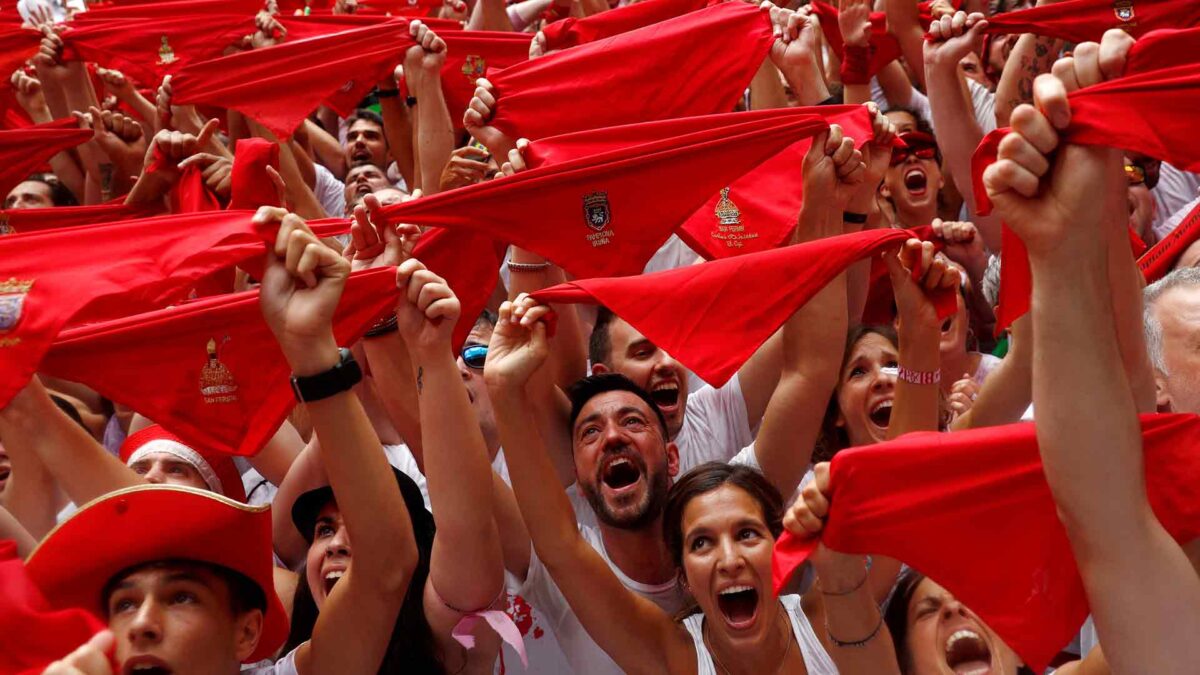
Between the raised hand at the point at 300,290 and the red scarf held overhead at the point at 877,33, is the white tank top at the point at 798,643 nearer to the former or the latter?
the raised hand at the point at 300,290

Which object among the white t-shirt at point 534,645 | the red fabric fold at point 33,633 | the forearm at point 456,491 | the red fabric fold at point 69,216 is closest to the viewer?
the red fabric fold at point 33,633

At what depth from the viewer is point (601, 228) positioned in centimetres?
402

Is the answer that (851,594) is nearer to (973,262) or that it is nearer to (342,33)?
(973,262)

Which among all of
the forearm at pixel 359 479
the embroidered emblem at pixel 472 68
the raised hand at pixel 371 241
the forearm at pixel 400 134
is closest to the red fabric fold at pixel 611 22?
the embroidered emblem at pixel 472 68

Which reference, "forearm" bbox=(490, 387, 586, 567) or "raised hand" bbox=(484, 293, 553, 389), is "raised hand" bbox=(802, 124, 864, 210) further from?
"forearm" bbox=(490, 387, 586, 567)

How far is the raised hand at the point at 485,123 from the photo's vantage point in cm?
471

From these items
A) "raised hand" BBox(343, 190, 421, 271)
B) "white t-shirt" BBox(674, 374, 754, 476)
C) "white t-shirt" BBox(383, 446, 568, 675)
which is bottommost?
"white t-shirt" BBox(383, 446, 568, 675)

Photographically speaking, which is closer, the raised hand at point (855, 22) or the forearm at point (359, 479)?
the forearm at point (359, 479)

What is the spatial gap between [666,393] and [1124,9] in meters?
1.97

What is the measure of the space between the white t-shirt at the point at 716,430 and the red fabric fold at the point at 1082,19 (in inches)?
59.0

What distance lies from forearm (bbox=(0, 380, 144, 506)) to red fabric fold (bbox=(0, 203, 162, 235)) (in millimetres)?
1226

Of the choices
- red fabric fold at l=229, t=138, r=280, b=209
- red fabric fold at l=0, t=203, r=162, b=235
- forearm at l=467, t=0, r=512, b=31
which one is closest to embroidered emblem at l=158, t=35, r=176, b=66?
forearm at l=467, t=0, r=512, b=31

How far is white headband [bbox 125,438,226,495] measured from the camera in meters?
4.08

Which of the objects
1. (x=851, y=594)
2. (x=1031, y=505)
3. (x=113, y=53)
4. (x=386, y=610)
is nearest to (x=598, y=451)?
(x=386, y=610)
